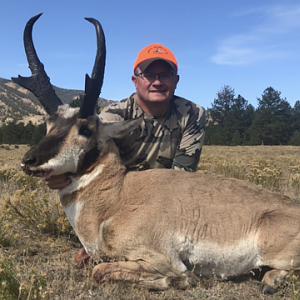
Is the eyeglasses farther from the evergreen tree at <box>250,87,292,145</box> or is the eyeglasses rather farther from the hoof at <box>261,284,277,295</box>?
the evergreen tree at <box>250,87,292,145</box>

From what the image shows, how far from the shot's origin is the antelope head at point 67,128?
3602mm

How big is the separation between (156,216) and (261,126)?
191 ft

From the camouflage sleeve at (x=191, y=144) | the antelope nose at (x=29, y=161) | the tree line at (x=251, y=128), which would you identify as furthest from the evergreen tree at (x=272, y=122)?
the antelope nose at (x=29, y=161)

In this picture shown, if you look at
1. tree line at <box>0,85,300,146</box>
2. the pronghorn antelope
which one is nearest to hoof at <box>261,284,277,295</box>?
the pronghorn antelope

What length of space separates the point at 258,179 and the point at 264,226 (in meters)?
6.18

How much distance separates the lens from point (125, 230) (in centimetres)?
361

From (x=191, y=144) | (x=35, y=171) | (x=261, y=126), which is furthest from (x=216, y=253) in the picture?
(x=261, y=126)

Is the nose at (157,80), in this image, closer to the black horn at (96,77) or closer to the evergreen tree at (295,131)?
the black horn at (96,77)

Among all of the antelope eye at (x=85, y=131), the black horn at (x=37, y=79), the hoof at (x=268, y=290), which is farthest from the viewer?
the black horn at (x=37, y=79)

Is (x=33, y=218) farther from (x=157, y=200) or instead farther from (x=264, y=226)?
(x=264, y=226)

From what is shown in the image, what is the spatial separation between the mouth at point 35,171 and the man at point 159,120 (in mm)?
2170

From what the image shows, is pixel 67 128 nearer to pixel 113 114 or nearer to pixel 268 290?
pixel 113 114

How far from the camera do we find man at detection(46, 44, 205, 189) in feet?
18.4

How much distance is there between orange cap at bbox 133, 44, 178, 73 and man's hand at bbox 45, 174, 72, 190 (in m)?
2.56
